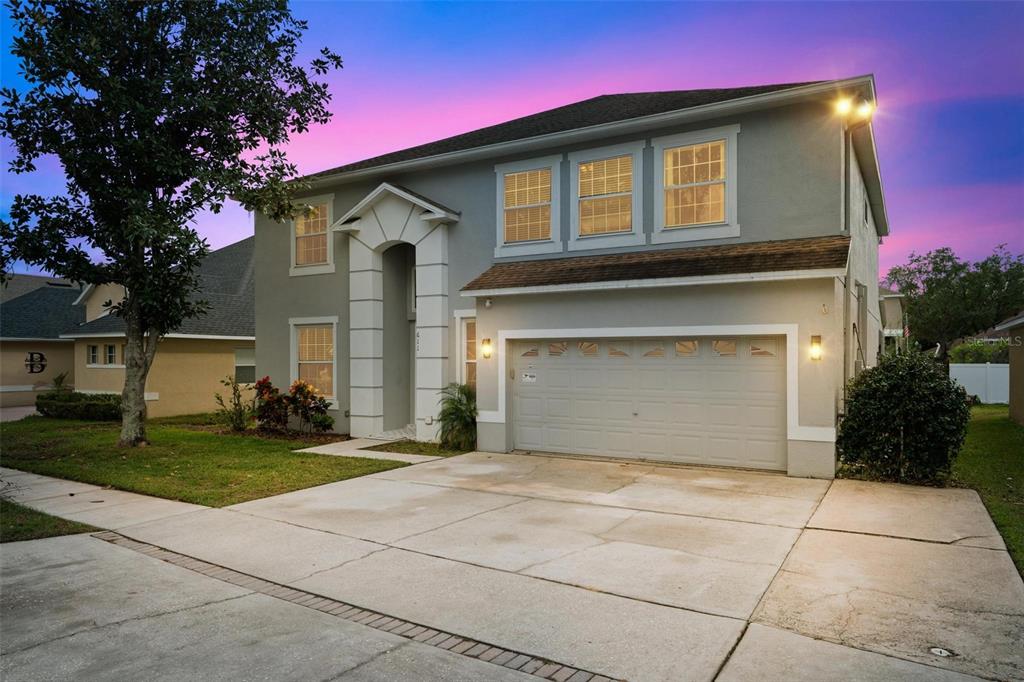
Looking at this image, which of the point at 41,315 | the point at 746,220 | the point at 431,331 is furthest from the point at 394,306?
the point at 41,315

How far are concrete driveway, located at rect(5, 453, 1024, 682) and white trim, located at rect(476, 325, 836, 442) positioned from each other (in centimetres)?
85

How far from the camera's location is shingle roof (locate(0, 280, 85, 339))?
2653 cm

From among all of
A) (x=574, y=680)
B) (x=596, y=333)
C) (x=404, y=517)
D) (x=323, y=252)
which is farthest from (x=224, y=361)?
(x=574, y=680)

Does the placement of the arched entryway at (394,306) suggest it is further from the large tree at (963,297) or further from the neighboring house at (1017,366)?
the large tree at (963,297)

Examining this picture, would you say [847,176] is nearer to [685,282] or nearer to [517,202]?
[685,282]

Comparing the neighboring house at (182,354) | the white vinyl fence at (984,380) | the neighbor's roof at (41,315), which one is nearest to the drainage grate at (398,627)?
the neighboring house at (182,354)

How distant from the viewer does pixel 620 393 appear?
1152 cm

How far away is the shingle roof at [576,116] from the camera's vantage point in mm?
11664

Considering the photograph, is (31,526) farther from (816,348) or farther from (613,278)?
(816,348)

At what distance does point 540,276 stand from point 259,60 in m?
7.38

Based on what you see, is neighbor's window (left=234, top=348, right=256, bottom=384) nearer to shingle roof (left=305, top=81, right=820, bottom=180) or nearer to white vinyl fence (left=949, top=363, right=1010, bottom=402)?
shingle roof (left=305, top=81, right=820, bottom=180)

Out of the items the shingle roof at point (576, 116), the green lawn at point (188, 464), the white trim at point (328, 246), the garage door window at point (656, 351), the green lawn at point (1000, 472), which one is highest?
the shingle roof at point (576, 116)

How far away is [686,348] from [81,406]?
62.2ft

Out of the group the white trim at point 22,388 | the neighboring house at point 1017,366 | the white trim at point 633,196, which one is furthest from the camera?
the white trim at point 22,388
